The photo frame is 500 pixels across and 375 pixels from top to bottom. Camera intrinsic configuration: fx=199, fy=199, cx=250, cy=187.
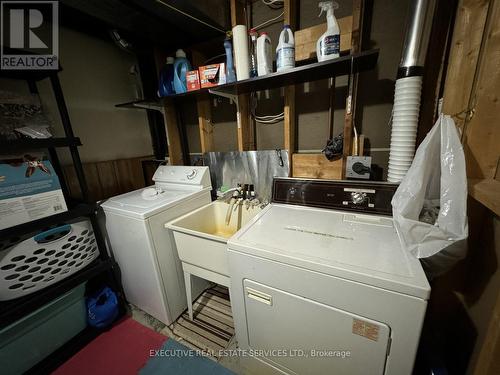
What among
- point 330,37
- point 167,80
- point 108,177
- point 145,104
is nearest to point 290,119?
point 330,37

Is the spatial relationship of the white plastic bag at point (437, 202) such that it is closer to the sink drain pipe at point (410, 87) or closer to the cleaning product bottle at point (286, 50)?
the sink drain pipe at point (410, 87)

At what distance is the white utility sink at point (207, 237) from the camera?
4.04ft

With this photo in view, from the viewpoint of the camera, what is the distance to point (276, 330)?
95 centimetres

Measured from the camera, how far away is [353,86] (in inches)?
49.9

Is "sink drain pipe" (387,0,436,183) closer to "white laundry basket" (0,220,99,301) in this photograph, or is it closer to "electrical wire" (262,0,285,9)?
"electrical wire" (262,0,285,9)

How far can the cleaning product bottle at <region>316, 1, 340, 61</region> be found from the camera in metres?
1.06

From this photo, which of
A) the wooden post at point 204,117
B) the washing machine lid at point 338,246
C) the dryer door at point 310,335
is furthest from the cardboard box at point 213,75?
the dryer door at point 310,335

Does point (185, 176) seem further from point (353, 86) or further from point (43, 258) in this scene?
point (353, 86)

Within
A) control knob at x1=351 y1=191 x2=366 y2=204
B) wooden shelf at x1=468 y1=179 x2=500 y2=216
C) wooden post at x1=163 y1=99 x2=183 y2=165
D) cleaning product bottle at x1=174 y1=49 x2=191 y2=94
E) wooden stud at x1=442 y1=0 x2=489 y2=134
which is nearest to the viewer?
wooden shelf at x1=468 y1=179 x2=500 y2=216

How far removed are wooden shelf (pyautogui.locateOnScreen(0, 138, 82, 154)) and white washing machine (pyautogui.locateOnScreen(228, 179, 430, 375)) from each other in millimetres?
1256

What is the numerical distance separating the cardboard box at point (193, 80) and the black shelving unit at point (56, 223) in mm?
806

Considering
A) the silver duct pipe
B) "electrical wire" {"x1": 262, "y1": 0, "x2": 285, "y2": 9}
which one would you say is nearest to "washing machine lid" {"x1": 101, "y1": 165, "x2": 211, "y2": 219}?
"electrical wire" {"x1": 262, "y1": 0, "x2": 285, "y2": 9}

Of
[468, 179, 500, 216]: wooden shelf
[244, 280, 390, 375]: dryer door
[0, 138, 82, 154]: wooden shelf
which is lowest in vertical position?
[244, 280, 390, 375]: dryer door

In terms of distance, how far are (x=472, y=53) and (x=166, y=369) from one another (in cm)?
237
